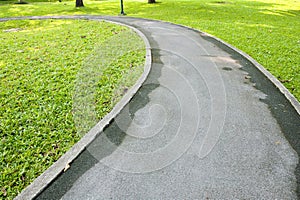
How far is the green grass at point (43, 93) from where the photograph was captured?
408 centimetres

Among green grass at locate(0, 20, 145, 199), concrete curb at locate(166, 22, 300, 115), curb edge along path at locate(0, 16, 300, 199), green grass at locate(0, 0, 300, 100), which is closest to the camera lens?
curb edge along path at locate(0, 16, 300, 199)

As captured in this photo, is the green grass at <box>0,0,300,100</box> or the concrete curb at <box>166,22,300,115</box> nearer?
the concrete curb at <box>166,22,300,115</box>

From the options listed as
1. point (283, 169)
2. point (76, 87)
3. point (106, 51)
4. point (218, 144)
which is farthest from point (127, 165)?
point (106, 51)

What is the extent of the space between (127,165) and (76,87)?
3.11 m

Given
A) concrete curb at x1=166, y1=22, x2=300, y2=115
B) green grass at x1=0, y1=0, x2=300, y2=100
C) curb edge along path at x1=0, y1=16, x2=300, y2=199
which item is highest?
green grass at x1=0, y1=0, x2=300, y2=100

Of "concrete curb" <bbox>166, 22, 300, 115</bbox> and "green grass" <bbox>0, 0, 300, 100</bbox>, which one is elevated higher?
"green grass" <bbox>0, 0, 300, 100</bbox>

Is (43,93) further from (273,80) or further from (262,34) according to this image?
(262,34)

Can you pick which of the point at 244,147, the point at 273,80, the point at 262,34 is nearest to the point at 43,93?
the point at 244,147

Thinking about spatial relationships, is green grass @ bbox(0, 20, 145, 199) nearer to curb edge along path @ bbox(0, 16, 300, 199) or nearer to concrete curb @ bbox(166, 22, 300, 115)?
curb edge along path @ bbox(0, 16, 300, 199)

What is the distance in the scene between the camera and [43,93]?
19.8 ft

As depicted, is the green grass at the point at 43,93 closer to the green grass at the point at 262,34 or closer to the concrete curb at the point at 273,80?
the concrete curb at the point at 273,80

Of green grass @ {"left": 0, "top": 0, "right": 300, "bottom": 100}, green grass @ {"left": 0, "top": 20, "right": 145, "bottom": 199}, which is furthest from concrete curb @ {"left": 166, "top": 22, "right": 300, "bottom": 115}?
green grass @ {"left": 0, "top": 20, "right": 145, "bottom": 199}

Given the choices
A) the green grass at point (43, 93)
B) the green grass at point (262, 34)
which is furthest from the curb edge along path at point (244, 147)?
the green grass at point (262, 34)

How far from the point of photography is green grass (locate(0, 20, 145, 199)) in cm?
408
